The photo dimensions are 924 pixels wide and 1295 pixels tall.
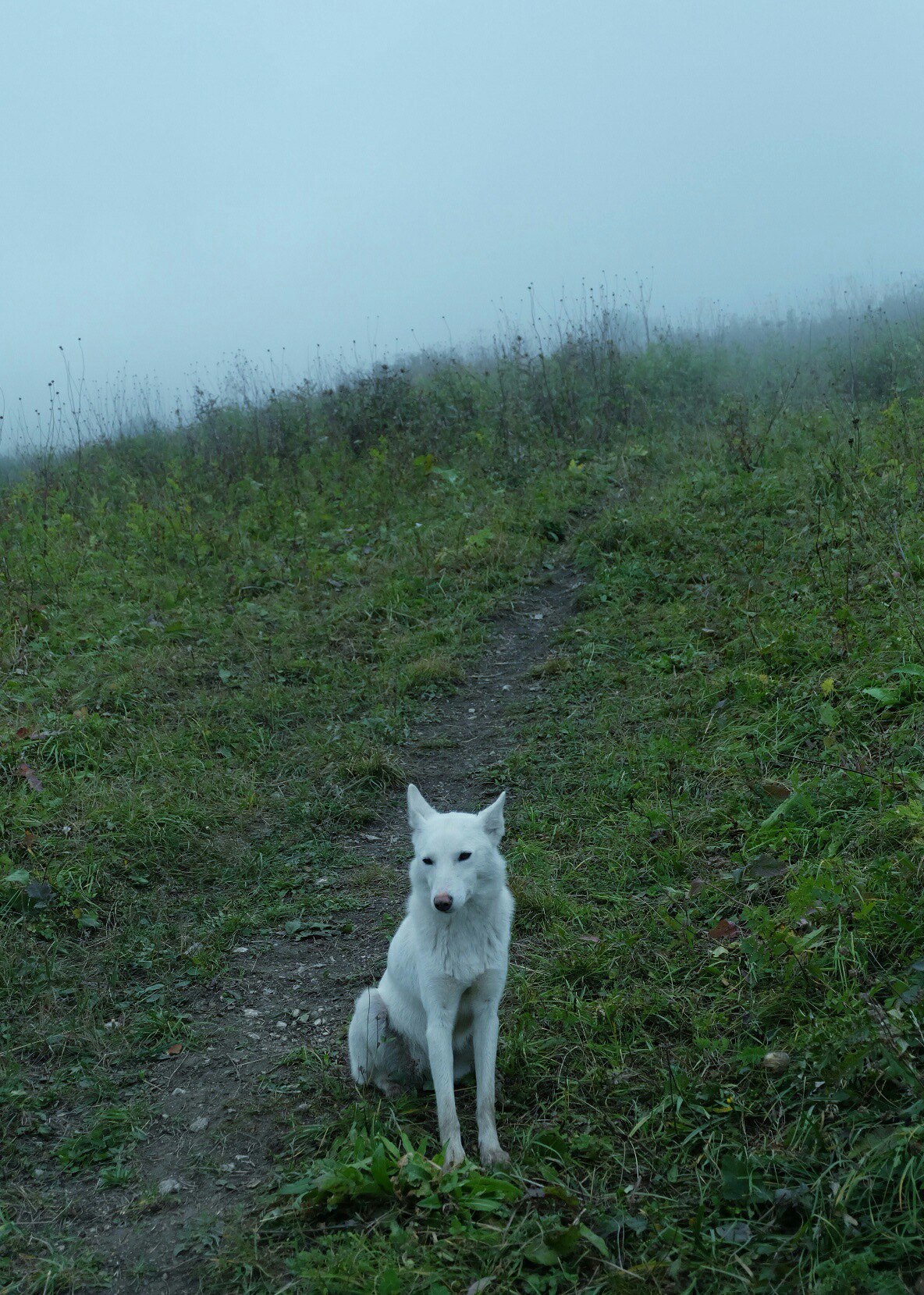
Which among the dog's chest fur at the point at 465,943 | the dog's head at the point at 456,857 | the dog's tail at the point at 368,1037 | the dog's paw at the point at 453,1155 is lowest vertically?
the dog's paw at the point at 453,1155

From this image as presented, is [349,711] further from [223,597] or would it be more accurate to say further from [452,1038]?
[452,1038]

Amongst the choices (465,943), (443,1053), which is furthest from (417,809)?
(443,1053)

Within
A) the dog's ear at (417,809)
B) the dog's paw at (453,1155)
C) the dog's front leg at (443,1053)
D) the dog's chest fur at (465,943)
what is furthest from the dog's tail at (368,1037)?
the dog's ear at (417,809)

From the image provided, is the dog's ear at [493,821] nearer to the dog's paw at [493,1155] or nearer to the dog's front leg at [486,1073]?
the dog's front leg at [486,1073]

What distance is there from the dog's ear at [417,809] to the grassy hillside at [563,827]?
861 millimetres

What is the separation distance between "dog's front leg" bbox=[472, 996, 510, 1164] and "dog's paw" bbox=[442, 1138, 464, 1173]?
0.10m

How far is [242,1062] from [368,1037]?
0.63 metres

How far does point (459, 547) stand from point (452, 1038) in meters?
6.15

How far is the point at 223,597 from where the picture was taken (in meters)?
8.18

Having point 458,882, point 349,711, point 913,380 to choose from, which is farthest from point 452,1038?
point 913,380

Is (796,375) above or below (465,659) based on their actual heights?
above

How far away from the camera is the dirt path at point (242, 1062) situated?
2584mm

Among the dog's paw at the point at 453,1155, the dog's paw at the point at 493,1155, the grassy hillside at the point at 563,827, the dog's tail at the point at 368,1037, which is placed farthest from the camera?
the dog's tail at the point at 368,1037

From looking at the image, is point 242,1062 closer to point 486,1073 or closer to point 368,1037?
point 368,1037
